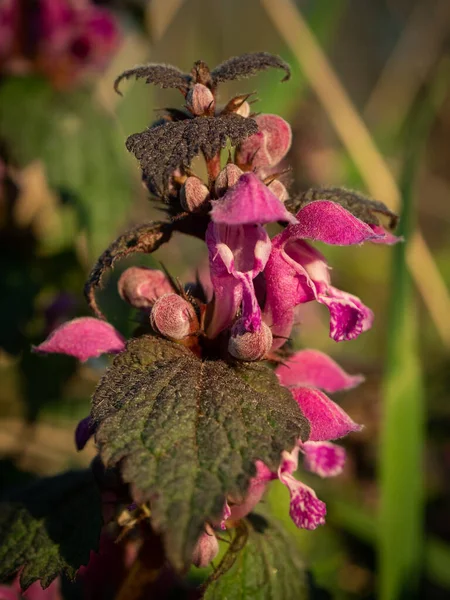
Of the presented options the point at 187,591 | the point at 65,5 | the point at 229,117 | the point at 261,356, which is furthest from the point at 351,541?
the point at 65,5

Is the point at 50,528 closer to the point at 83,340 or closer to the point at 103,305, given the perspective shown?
the point at 83,340

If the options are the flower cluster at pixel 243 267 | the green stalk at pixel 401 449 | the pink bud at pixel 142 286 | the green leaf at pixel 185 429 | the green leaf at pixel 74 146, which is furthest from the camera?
the green leaf at pixel 74 146

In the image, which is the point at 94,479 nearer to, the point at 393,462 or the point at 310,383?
the point at 310,383

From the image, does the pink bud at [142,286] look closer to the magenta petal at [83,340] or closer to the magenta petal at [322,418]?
the magenta petal at [83,340]

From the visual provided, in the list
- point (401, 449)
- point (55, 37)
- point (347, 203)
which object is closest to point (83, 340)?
point (347, 203)

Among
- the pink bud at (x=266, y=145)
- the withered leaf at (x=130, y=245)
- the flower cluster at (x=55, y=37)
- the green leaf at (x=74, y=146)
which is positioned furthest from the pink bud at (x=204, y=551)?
the flower cluster at (x=55, y=37)

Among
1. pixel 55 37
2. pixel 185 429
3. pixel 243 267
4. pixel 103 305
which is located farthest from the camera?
pixel 55 37

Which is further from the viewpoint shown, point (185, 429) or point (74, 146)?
point (74, 146)

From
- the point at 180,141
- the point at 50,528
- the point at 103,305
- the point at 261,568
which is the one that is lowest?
the point at 261,568
